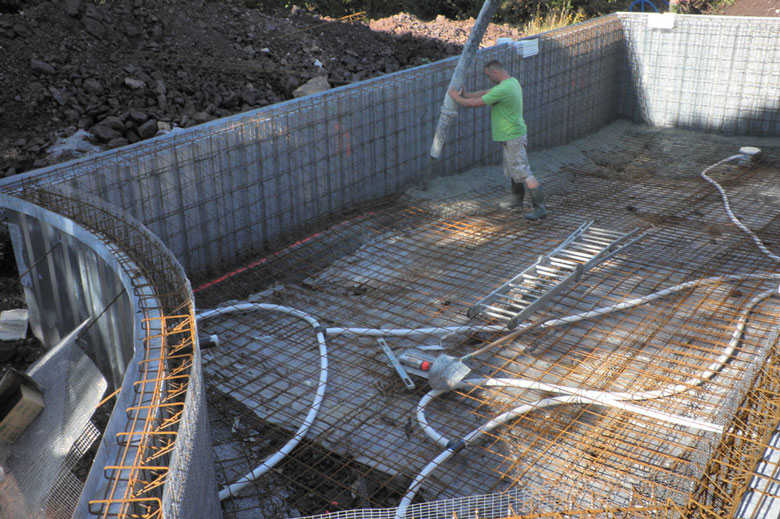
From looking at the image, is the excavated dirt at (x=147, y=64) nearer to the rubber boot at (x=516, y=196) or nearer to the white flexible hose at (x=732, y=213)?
the rubber boot at (x=516, y=196)

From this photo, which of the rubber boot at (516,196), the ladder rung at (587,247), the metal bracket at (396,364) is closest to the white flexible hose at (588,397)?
the metal bracket at (396,364)

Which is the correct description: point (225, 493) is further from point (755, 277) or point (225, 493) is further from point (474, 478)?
point (755, 277)

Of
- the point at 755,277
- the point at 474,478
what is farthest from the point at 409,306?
the point at 755,277

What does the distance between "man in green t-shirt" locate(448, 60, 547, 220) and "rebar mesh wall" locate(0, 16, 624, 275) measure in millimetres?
751

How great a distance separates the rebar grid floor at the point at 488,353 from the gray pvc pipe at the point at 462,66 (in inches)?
29.0

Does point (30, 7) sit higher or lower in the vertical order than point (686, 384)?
higher

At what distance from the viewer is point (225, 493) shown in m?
3.71

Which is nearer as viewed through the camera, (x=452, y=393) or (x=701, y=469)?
(x=701, y=469)

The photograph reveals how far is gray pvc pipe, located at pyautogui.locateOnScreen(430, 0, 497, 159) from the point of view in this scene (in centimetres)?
709

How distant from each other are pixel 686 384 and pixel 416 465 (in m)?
1.74

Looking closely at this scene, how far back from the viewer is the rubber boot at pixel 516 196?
7.35 meters

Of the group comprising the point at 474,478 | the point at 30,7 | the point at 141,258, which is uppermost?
the point at 30,7

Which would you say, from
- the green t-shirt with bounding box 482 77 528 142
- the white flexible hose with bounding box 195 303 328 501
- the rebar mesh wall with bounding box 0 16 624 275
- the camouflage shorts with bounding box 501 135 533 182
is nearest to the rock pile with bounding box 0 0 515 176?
the rebar mesh wall with bounding box 0 16 624 275

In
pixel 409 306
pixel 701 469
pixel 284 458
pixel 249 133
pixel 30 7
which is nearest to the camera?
pixel 701 469
